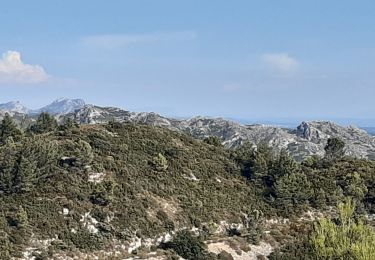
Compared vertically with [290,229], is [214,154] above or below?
above

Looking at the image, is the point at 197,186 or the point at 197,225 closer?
the point at 197,225

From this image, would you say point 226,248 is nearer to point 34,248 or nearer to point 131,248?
point 131,248

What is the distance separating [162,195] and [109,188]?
5.76 metres

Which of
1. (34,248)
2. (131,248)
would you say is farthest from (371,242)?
(34,248)

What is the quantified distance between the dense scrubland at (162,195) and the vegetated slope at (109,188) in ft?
0.33

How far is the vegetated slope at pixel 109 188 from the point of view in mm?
43781

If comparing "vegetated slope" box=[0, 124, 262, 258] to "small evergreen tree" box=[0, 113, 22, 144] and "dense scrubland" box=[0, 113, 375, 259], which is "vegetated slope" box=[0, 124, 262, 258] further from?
"small evergreen tree" box=[0, 113, 22, 144]

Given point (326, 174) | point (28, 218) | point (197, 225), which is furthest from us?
point (326, 174)

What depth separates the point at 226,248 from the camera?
1825 inches

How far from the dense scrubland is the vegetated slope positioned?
0.10 meters

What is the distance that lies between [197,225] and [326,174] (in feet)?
74.3

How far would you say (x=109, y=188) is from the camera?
49.4 m

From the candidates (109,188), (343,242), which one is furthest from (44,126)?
(343,242)

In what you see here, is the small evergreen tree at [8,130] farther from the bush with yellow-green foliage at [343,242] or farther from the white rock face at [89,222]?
the bush with yellow-green foliage at [343,242]
